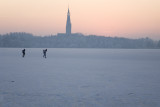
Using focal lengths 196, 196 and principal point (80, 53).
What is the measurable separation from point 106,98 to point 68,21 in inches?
7138

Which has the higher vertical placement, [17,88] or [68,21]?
[68,21]

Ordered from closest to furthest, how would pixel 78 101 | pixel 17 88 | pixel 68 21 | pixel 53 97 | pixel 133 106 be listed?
pixel 133 106, pixel 78 101, pixel 53 97, pixel 17 88, pixel 68 21

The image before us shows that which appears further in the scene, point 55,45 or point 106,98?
point 55,45

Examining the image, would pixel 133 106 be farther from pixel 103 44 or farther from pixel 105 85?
pixel 103 44

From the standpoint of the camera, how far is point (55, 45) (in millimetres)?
142375

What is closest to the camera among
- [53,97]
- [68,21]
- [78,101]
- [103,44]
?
[78,101]

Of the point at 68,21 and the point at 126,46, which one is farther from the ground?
the point at 68,21

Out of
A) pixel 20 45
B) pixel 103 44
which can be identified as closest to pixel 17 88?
pixel 103 44

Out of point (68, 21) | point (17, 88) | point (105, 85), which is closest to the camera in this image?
point (17, 88)

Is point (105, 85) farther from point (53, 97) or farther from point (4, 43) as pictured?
point (4, 43)

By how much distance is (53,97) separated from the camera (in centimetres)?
557

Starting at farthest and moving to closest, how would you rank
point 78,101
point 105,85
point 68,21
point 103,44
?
point 68,21, point 103,44, point 105,85, point 78,101

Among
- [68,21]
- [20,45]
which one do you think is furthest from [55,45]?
[68,21]

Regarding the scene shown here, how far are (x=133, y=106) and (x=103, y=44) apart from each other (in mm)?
136369
